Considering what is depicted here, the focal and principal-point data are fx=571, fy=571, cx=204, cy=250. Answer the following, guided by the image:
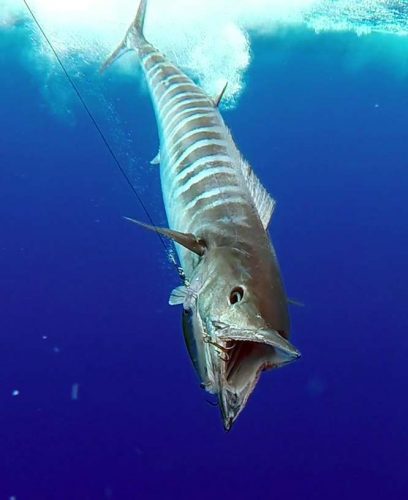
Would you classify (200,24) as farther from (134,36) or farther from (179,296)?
(179,296)

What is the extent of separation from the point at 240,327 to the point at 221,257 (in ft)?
1.29

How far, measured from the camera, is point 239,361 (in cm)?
193

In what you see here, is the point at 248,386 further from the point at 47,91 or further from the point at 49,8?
the point at 49,8

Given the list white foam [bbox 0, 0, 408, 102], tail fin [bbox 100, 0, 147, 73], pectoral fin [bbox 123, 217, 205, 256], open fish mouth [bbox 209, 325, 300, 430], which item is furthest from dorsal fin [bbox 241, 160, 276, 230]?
white foam [bbox 0, 0, 408, 102]

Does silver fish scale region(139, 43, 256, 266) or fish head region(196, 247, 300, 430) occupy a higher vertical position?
silver fish scale region(139, 43, 256, 266)

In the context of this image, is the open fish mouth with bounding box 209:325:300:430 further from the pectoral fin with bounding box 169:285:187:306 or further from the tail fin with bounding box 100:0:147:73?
the tail fin with bounding box 100:0:147:73

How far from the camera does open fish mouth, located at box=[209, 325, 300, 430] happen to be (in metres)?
1.82

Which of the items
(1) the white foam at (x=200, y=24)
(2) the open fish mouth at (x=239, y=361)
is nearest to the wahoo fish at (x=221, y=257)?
(2) the open fish mouth at (x=239, y=361)

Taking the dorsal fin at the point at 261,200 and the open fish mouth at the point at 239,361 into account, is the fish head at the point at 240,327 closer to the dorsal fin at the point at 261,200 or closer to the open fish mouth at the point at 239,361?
the open fish mouth at the point at 239,361

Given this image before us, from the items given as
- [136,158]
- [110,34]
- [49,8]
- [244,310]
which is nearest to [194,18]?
[110,34]

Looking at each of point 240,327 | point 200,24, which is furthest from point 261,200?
point 200,24

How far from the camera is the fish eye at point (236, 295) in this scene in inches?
78.2

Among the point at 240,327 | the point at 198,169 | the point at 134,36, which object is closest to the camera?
the point at 240,327

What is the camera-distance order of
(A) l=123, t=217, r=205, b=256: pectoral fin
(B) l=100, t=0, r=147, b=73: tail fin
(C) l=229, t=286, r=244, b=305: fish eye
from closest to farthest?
(C) l=229, t=286, r=244, b=305: fish eye
(A) l=123, t=217, r=205, b=256: pectoral fin
(B) l=100, t=0, r=147, b=73: tail fin
